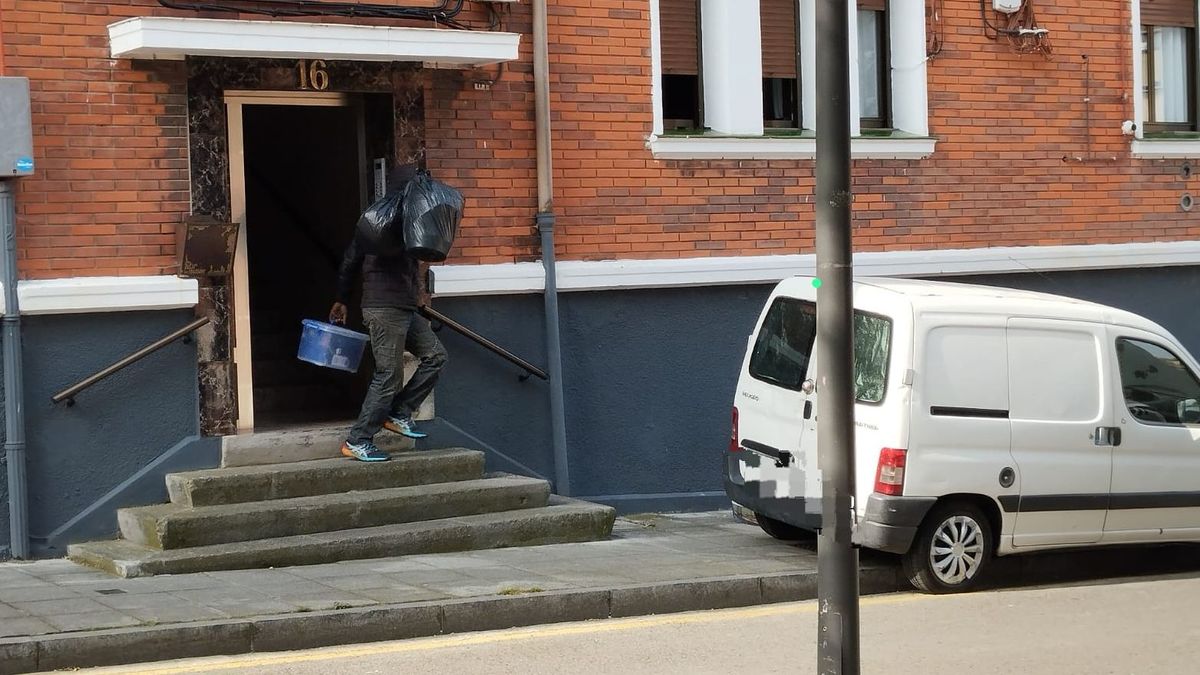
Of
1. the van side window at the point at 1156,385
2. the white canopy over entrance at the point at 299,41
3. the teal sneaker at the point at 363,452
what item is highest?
the white canopy over entrance at the point at 299,41

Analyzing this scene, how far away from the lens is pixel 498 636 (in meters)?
8.41

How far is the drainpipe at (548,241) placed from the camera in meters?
12.1

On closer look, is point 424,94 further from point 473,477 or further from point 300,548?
point 300,548

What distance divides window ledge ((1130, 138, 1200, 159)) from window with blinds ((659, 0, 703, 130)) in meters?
4.49

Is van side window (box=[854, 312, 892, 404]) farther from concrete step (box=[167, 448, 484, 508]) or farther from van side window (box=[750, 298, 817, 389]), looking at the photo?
concrete step (box=[167, 448, 484, 508])

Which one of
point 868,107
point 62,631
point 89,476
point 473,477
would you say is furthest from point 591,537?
point 868,107

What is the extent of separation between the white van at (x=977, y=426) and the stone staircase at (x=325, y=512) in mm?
1512

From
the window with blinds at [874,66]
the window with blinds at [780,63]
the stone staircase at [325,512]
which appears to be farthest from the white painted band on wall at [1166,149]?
the stone staircase at [325,512]

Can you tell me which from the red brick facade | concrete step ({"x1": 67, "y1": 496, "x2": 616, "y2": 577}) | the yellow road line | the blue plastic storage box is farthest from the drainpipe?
the yellow road line

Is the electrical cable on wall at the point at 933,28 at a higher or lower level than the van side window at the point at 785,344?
higher

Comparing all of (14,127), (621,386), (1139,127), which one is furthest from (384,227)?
(1139,127)

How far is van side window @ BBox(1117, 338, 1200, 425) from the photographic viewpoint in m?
10.4

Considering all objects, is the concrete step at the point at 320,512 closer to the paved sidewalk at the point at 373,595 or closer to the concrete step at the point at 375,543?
the concrete step at the point at 375,543

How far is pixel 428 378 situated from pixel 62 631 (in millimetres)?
3964
